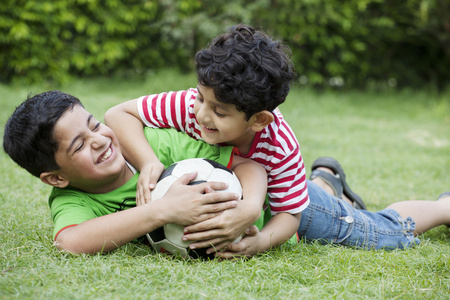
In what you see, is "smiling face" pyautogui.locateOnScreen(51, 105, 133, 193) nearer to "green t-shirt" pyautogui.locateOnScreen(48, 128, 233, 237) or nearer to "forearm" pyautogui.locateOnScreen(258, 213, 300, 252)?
"green t-shirt" pyautogui.locateOnScreen(48, 128, 233, 237)

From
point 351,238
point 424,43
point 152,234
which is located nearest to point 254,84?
point 152,234

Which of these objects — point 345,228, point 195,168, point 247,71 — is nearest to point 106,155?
point 195,168

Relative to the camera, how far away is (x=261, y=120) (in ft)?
8.02

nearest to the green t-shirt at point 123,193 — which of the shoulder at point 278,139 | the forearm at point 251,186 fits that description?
the forearm at point 251,186

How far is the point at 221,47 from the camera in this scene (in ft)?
7.91

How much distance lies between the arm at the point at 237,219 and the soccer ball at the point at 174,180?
→ 50 millimetres

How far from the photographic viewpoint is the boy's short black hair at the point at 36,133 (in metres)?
2.27

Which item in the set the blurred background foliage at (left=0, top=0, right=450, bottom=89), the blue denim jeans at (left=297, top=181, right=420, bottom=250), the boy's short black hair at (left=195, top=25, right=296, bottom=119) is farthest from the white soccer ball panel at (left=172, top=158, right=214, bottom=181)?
the blurred background foliage at (left=0, top=0, right=450, bottom=89)

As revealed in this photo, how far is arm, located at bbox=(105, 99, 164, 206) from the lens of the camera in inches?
94.0

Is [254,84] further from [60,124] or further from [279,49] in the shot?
[60,124]

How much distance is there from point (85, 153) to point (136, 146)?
31 centimetres

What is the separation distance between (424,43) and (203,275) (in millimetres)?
10289

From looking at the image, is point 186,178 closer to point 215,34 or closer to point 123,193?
point 123,193

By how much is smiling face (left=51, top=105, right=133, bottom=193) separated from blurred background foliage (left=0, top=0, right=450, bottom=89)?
6.90 meters
